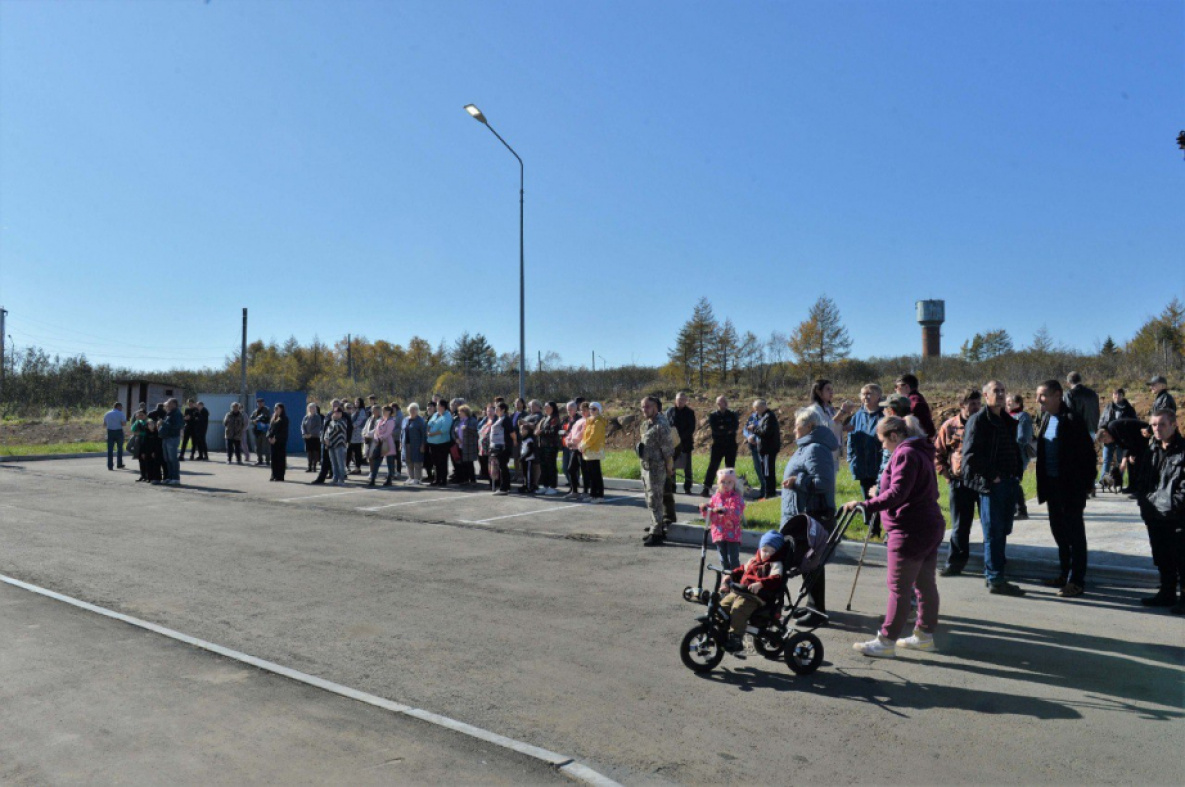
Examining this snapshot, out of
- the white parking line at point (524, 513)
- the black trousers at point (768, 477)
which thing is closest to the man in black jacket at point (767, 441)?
the black trousers at point (768, 477)

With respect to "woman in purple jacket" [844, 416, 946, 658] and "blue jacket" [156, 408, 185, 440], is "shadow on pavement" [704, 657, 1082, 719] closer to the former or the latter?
"woman in purple jacket" [844, 416, 946, 658]

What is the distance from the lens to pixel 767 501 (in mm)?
13961

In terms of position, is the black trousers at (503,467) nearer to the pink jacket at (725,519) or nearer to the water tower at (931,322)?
the pink jacket at (725,519)

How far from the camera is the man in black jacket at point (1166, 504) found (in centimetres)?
735

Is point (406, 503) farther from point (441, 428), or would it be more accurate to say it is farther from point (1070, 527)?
point (1070, 527)

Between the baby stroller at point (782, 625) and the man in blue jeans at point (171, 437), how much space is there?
16855 mm

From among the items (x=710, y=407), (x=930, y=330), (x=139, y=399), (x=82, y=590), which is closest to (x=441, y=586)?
(x=82, y=590)

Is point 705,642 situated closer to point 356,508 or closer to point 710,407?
point 356,508

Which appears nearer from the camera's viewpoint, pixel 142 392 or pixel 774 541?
pixel 774 541

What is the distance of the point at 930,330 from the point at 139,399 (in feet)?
235

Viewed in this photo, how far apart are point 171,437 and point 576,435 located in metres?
10.5

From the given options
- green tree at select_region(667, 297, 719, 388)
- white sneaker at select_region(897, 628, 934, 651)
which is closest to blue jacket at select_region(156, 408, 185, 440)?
white sneaker at select_region(897, 628, 934, 651)

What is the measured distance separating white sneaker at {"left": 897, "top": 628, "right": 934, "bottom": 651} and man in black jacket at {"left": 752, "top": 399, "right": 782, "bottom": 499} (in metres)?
7.96

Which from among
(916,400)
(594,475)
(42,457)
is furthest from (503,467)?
(42,457)
